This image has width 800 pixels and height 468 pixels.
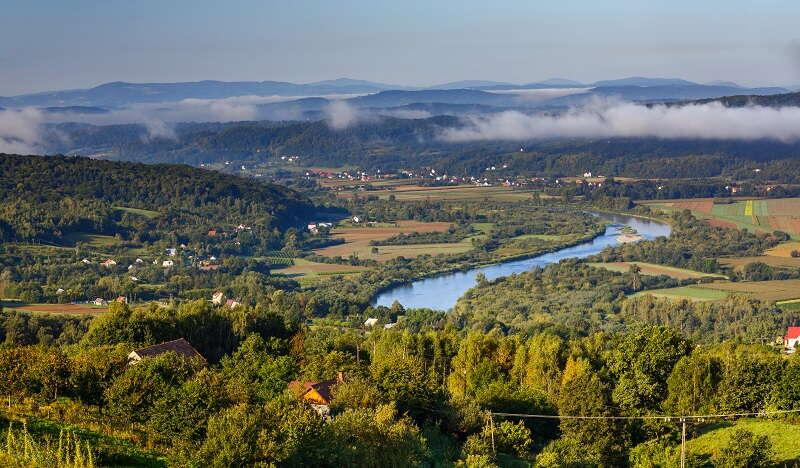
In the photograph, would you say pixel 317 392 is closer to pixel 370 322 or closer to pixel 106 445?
pixel 106 445

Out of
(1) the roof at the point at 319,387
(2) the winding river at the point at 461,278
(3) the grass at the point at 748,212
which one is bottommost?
(2) the winding river at the point at 461,278

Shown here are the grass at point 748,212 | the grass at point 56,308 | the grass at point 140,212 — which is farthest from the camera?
the grass at point 748,212

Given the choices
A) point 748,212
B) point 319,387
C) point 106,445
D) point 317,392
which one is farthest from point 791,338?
point 748,212

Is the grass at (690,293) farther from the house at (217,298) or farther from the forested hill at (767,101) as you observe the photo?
the forested hill at (767,101)

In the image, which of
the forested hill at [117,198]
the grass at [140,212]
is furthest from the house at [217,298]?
the grass at [140,212]

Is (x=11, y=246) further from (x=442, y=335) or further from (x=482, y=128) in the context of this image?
(x=482, y=128)

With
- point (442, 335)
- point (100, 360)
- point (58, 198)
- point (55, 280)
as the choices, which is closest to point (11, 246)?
point (55, 280)
